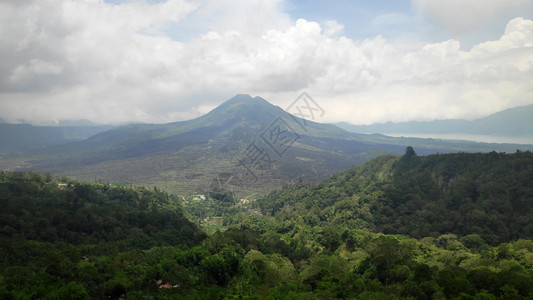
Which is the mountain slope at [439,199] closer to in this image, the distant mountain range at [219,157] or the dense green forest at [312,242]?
the dense green forest at [312,242]

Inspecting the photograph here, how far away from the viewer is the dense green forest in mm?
14945

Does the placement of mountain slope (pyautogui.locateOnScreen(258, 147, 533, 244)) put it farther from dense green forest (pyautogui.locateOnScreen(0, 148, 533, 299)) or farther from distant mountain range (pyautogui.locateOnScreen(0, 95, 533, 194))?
distant mountain range (pyautogui.locateOnScreen(0, 95, 533, 194))

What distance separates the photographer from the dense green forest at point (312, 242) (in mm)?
14945

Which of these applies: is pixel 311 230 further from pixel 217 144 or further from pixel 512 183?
pixel 217 144

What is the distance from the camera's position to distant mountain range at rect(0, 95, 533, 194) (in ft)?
324

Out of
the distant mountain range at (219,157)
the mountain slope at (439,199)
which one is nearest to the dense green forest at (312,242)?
the mountain slope at (439,199)

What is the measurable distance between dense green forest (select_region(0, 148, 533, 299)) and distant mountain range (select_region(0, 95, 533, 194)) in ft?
122

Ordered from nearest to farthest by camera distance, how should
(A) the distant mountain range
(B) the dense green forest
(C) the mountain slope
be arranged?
(B) the dense green forest
(C) the mountain slope
(A) the distant mountain range

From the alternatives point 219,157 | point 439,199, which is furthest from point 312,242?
point 219,157

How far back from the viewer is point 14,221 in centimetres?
2538

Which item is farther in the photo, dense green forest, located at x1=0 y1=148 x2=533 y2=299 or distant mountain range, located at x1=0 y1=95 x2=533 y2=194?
distant mountain range, located at x1=0 y1=95 x2=533 y2=194

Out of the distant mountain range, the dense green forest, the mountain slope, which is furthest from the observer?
the distant mountain range

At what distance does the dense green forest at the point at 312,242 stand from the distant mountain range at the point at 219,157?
37.0m

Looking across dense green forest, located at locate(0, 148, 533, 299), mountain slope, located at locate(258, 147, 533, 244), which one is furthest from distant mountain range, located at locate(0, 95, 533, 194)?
dense green forest, located at locate(0, 148, 533, 299)
